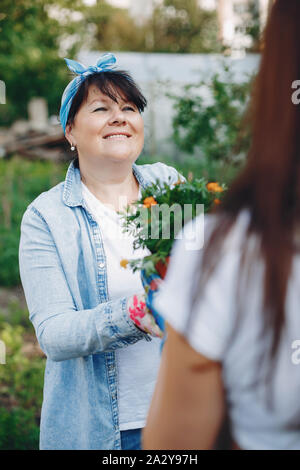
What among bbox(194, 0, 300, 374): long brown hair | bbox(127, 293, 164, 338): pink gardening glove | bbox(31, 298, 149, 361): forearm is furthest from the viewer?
bbox(31, 298, 149, 361): forearm

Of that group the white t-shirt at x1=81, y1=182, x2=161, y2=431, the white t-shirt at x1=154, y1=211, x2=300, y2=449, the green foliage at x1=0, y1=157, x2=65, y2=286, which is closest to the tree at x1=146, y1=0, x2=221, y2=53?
the green foliage at x1=0, y1=157, x2=65, y2=286

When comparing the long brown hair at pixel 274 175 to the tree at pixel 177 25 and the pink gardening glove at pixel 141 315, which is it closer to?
the pink gardening glove at pixel 141 315

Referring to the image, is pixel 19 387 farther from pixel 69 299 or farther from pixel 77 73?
pixel 77 73

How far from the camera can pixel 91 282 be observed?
5.38 ft

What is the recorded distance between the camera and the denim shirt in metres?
1.53

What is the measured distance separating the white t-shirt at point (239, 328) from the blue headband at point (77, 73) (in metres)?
1.13

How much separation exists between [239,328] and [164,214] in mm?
535

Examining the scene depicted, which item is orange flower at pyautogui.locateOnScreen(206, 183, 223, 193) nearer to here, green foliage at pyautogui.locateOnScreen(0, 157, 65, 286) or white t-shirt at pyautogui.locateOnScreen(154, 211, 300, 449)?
white t-shirt at pyautogui.locateOnScreen(154, 211, 300, 449)

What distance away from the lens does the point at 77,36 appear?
13.8m

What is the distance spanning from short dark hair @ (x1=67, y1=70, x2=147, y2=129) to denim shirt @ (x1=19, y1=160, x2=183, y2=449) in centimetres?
35

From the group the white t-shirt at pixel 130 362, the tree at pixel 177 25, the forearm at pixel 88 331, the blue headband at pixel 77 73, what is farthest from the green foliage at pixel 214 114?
the tree at pixel 177 25

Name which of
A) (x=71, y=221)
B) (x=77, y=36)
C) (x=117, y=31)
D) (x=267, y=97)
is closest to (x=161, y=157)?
(x=77, y=36)

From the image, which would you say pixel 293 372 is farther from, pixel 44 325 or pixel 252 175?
pixel 44 325

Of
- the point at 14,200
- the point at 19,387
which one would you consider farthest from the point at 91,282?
the point at 14,200
